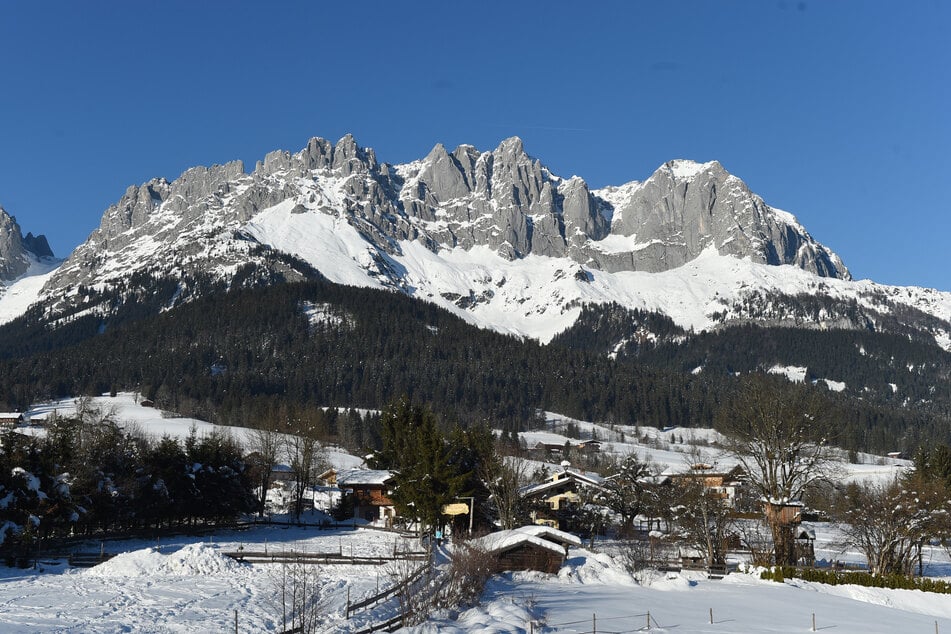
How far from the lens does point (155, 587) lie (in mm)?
39281

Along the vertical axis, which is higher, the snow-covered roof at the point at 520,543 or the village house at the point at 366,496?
the village house at the point at 366,496

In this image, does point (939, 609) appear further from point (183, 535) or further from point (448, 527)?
point (183, 535)

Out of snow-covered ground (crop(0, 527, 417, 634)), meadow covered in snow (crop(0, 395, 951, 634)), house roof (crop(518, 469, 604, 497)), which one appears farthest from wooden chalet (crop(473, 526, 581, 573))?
house roof (crop(518, 469, 604, 497))

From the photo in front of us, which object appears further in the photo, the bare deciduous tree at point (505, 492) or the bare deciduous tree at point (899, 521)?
the bare deciduous tree at point (505, 492)

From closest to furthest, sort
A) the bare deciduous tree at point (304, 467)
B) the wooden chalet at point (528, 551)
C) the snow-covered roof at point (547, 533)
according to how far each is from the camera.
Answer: the wooden chalet at point (528, 551) < the snow-covered roof at point (547, 533) < the bare deciduous tree at point (304, 467)

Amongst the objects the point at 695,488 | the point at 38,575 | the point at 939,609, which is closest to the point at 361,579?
the point at 38,575

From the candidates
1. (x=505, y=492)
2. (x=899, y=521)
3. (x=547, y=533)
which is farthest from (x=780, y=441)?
(x=505, y=492)

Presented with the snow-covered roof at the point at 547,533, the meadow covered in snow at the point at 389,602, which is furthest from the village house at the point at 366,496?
the snow-covered roof at the point at 547,533

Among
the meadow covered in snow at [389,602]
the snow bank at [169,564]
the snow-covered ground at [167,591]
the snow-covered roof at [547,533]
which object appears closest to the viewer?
the snow-covered ground at [167,591]

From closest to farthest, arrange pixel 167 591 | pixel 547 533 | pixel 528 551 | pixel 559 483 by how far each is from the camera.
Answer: pixel 167 591 → pixel 528 551 → pixel 547 533 → pixel 559 483

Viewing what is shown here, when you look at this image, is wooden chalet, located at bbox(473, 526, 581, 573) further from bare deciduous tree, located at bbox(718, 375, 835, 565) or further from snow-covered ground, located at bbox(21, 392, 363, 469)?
snow-covered ground, located at bbox(21, 392, 363, 469)

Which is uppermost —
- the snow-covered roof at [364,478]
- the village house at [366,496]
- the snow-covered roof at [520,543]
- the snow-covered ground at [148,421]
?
the snow-covered ground at [148,421]

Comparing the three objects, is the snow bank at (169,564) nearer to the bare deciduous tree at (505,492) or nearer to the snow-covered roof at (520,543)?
the snow-covered roof at (520,543)

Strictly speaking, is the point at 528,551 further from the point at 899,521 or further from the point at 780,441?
the point at 899,521
